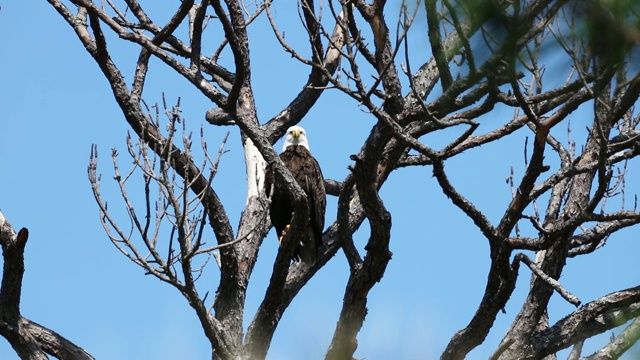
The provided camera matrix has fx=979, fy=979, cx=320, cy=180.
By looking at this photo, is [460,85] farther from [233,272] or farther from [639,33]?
[233,272]

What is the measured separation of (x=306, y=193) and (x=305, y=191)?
0.16 meters

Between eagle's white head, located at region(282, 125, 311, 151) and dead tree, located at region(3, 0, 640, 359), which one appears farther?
eagle's white head, located at region(282, 125, 311, 151)

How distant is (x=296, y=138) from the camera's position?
812 centimetres

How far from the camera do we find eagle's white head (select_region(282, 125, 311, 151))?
8.09 meters

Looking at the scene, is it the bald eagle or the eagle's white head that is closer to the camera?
the bald eagle

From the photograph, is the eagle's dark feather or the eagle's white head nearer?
the eagle's dark feather

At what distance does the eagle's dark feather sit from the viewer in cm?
692

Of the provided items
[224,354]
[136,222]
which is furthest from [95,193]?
[224,354]

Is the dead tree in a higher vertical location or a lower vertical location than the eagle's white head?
lower

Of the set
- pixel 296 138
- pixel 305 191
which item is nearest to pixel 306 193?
pixel 305 191

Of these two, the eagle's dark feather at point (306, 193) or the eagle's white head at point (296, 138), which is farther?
the eagle's white head at point (296, 138)

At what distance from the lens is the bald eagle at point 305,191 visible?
689 cm

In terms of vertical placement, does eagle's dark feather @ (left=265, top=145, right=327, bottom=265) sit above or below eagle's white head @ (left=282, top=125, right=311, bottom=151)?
below

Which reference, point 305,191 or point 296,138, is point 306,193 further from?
point 296,138
